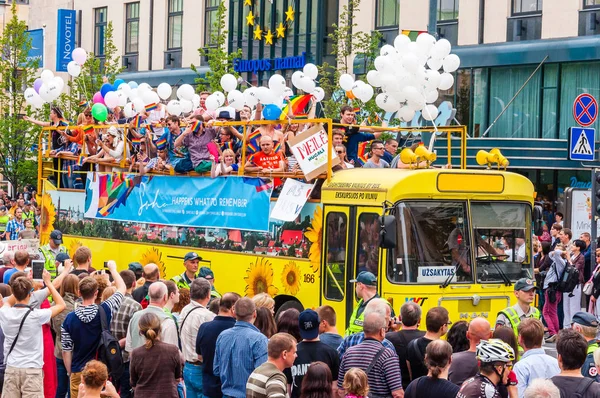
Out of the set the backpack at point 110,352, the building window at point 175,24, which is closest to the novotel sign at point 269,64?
the building window at point 175,24

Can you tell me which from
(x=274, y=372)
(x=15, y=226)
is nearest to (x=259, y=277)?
(x=274, y=372)

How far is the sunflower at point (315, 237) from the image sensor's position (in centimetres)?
1421

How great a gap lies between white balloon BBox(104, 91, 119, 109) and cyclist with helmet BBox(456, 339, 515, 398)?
12.7 meters

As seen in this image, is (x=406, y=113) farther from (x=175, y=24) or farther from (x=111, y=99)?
(x=175, y=24)

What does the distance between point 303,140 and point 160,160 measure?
3.72m

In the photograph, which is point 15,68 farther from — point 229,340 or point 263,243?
point 229,340

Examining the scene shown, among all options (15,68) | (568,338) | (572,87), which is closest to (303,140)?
(568,338)

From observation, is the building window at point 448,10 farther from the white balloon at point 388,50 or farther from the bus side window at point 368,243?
the bus side window at point 368,243

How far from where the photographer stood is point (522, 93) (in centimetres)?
3156

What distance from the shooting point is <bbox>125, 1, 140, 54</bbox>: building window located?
47469mm

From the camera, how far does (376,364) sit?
879 centimetres

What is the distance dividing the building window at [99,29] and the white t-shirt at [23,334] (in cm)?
3952

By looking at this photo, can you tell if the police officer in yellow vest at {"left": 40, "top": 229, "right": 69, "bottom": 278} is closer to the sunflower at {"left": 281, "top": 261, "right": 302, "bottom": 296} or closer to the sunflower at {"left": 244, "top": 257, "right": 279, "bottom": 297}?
the sunflower at {"left": 244, "top": 257, "right": 279, "bottom": 297}

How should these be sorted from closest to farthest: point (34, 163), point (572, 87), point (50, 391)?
point (50, 391), point (572, 87), point (34, 163)
